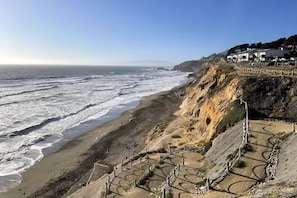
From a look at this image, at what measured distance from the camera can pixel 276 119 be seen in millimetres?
21750

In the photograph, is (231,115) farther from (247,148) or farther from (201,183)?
(201,183)

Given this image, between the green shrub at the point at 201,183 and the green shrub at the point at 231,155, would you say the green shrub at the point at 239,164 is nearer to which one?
the green shrub at the point at 231,155

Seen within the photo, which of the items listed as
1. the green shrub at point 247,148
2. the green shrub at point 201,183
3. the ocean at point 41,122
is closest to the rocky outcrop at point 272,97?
the green shrub at point 247,148

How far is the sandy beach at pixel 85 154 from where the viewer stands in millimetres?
22688

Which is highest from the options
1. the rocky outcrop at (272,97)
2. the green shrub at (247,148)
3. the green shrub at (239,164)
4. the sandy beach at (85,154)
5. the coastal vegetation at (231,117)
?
the rocky outcrop at (272,97)

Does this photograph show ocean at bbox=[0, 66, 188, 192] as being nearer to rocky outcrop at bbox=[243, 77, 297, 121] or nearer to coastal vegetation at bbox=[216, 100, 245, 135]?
coastal vegetation at bbox=[216, 100, 245, 135]

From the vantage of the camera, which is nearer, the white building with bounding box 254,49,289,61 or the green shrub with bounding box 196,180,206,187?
the green shrub with bounding box 196,180,206,187

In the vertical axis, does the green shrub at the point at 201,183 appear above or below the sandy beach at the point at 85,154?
above

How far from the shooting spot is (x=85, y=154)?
29.5 metres

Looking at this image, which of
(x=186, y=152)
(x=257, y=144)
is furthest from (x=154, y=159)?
(x=257, y=144)

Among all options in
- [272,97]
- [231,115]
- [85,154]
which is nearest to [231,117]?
[231,115]

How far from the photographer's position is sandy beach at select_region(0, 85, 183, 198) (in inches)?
893

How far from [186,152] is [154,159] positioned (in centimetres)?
216

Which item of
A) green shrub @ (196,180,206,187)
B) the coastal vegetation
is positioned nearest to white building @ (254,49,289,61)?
the coastal vegetation
